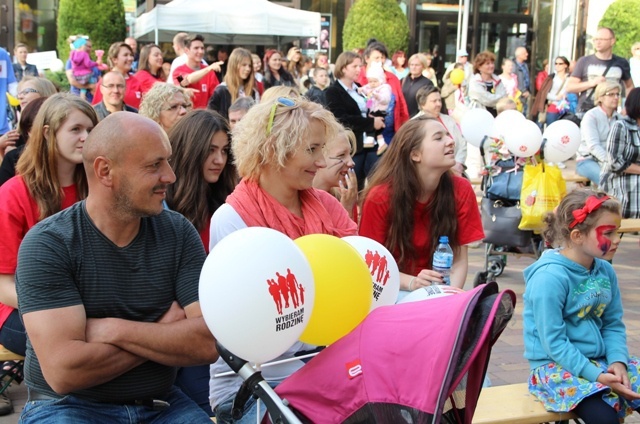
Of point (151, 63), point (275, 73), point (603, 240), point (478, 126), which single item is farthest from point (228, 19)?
point (603, 240)

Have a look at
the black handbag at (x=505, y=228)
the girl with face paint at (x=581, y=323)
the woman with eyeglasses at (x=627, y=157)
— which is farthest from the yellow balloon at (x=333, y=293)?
the woman with eyeglasses at (x=627, y=157)

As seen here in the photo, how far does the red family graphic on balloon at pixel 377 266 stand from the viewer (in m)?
3.29

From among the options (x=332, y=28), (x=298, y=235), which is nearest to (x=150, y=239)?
(x=298, y=235)

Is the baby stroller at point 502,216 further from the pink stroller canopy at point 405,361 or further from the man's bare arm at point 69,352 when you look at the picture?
the man's bare arm at point 69,352

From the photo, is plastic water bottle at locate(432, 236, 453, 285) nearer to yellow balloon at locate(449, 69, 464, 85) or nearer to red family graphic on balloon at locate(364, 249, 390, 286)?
red family graphic on balloon at locate(364, 249, 390, 286)

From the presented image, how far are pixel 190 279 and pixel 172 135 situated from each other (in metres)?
1.72

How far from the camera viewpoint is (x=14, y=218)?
393 centimetres

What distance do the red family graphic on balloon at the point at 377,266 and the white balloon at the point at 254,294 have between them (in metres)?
0.73

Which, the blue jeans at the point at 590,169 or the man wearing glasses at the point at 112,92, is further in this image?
the blue jeans at the point at 590,169

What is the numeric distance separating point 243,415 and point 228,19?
15376 mm

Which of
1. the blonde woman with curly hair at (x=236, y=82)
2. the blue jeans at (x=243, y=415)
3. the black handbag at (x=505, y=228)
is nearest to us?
the blue jeans at (x=243, y=415)

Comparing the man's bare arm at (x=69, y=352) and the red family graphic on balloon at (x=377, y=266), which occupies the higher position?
the red family graphic on balloon at (x=377, y=266)

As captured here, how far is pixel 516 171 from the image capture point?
25.3 feet

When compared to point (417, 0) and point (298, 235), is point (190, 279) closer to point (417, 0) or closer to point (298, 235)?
point (298, 235)
